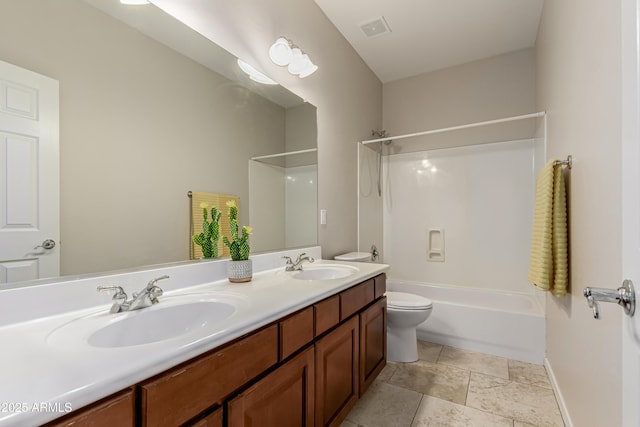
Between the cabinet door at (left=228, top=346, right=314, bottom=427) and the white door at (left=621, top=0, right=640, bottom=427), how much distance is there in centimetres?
86

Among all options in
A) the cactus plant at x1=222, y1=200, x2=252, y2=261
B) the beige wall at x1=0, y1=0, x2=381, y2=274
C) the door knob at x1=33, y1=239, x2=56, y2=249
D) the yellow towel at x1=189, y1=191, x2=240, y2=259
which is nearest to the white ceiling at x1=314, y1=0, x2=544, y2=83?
the beige wall at x1=0, y1=0, x2=381, y2=274

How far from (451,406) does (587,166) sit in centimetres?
141

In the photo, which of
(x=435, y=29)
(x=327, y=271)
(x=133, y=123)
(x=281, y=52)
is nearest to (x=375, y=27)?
(x=435, y=29)

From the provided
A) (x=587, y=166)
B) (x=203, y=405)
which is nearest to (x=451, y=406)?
(x=587, y=166)

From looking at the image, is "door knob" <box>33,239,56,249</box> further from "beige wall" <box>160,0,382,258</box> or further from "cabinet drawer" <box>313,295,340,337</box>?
"beige wall" <box>160,0,382,258</box>

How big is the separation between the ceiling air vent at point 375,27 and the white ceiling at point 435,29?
3 centimetres

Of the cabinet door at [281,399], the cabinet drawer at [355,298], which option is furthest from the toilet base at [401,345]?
the cabinet door at [281,399]

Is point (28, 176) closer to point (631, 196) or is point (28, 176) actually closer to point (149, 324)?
point (149, 324)

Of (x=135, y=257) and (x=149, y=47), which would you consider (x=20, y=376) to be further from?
(x=149, y=47)

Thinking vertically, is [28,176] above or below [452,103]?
below

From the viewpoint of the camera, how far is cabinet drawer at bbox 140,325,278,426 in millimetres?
634

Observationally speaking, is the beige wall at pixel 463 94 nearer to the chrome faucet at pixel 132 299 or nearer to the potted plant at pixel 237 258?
the potted plant at pixel 237 258

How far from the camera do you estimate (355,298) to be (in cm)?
156

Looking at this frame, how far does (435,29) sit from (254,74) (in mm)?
1769
